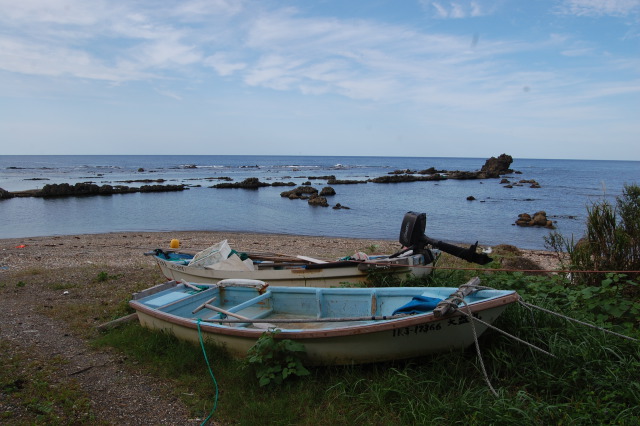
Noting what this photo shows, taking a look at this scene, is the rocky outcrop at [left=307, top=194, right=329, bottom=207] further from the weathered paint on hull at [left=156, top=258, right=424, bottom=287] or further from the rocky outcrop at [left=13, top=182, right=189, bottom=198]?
the weathered paint on hull at [left=156, top=258, right=424, bottom=287]

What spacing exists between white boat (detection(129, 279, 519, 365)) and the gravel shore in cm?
88

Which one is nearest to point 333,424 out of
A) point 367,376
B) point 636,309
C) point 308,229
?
point 367,376

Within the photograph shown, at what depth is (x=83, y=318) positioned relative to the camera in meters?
7.18

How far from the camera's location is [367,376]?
471cm

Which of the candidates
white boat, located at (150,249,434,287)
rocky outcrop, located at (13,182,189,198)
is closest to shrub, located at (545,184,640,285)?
white boat, located at (150,249,434,287)

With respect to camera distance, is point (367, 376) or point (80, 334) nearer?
point (367, 376)

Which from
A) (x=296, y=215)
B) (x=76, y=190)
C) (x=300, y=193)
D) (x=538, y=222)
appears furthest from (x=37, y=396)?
(x=76, y=190)

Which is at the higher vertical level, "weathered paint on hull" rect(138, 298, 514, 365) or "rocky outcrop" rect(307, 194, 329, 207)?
"weathered paint on hull" rect(138, 298, 514, 365)

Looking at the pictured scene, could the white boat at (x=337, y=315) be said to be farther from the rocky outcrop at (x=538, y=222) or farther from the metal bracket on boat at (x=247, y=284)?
the rocky outcrop at (x=538, y=222)

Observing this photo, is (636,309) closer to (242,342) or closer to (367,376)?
(367,376)

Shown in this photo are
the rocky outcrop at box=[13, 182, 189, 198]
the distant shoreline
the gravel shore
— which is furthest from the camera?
the rocky outcrop at box=[13, 182, 189, 198]

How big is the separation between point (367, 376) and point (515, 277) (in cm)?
351

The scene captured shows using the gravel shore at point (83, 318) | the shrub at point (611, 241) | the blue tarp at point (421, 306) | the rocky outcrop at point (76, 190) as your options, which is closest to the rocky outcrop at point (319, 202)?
the gravel shore at point (83, 318)

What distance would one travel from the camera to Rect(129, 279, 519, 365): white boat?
14.8 ft
